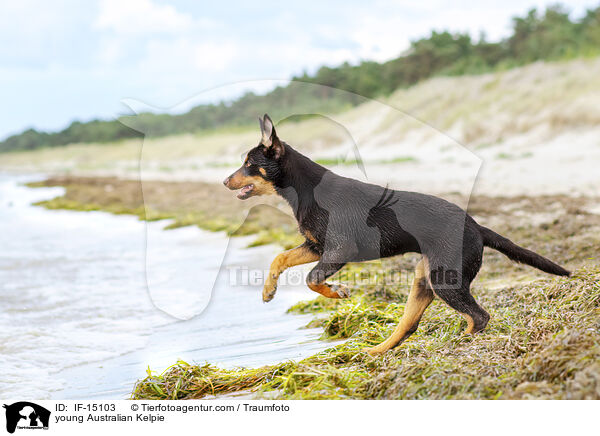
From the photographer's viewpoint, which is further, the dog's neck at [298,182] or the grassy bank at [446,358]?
the dog's neck at [298,182]

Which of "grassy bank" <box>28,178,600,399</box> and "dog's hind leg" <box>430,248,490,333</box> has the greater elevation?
"dog's hind leg" <box>430,248,490,333</box>

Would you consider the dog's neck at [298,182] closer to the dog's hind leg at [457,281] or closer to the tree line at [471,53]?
the dog's hind leg at [457,281]

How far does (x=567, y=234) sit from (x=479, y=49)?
3763cm

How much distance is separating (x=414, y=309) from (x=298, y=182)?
144 cm

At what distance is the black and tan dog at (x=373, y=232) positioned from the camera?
4.96 m

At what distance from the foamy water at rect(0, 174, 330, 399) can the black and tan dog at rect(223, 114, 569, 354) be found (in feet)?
3.41

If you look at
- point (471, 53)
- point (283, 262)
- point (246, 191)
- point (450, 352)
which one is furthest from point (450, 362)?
point (471, 53)

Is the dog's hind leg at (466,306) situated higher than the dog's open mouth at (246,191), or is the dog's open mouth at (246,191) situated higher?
the dog's open mouth at (246,191)

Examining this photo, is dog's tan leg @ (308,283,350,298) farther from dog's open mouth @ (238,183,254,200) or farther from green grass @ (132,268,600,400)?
dog's open mouth @ (238,183,254,200)

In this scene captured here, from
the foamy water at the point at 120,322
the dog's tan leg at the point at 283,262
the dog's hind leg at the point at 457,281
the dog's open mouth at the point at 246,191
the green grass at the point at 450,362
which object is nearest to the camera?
the green grass at the point at 450,362

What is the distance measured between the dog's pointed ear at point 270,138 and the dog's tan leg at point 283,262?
82 cm
